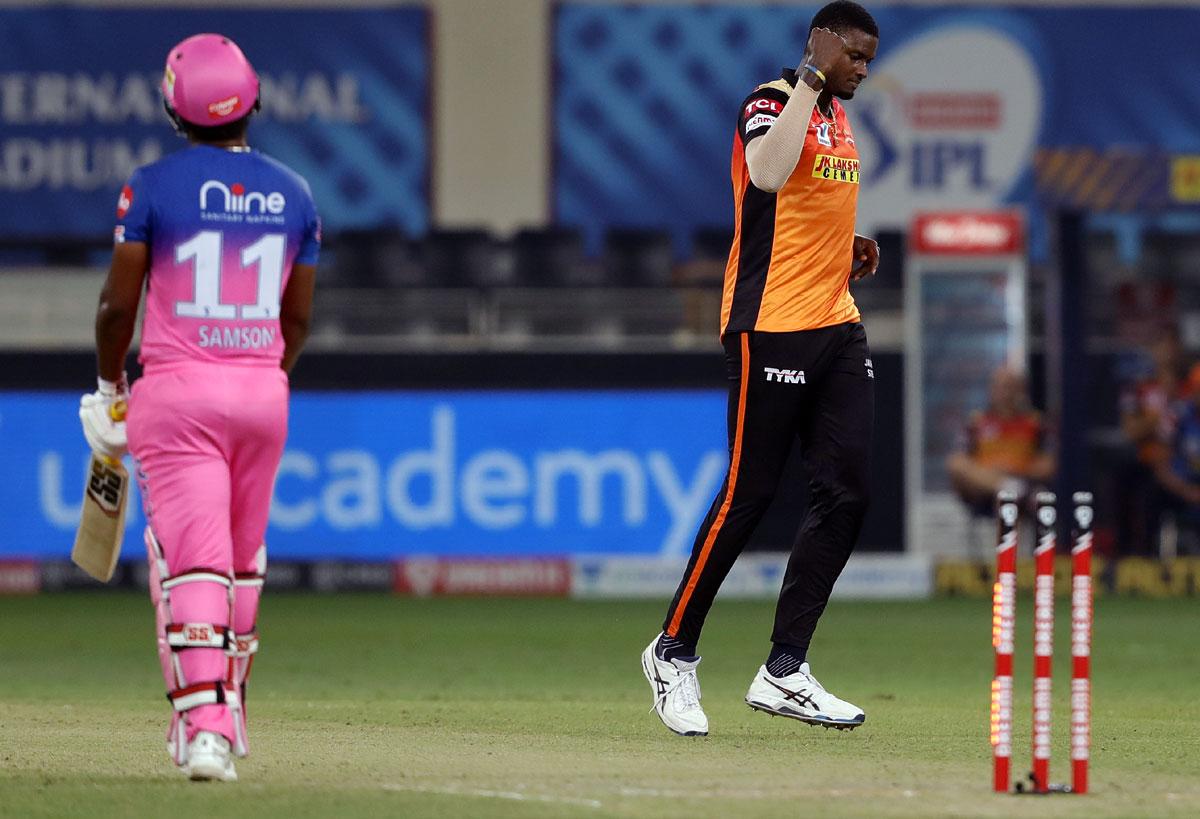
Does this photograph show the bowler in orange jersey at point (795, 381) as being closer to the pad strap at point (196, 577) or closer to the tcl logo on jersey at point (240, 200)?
the tcl logo on jersey at point (240, 200)

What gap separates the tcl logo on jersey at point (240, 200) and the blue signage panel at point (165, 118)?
15.1m

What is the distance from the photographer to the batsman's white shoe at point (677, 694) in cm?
669

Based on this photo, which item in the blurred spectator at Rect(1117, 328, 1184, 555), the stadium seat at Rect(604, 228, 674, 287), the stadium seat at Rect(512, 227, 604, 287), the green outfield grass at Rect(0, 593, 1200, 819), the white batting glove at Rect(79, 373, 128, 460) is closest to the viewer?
the green outfield grass at Rect(0, 593, 1200, 819)

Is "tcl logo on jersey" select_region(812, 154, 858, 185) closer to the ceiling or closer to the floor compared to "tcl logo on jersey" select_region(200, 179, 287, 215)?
closer to the ceiling

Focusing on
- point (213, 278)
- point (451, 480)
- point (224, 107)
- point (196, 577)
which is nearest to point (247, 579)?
point (196, 577)

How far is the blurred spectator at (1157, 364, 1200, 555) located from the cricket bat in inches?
410

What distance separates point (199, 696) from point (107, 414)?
0.79 m

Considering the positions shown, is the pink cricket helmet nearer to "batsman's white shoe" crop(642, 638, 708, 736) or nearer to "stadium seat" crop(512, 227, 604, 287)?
"batsman's white shoe" crop(642, 638, 708, 736)

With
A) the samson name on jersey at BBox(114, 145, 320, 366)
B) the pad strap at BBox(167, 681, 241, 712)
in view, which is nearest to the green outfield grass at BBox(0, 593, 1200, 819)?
the pad strap at BBox(167, 681, 241, 712)

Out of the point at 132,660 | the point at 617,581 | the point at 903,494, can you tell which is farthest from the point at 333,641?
the point at 903,494

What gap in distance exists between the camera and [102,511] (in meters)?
5.84

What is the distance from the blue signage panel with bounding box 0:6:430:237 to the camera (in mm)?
20750

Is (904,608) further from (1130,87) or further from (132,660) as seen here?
(1130,87)

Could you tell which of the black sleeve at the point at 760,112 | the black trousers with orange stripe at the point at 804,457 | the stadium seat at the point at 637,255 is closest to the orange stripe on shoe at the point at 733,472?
the black trousers with orange stripe at the point at 804,457
